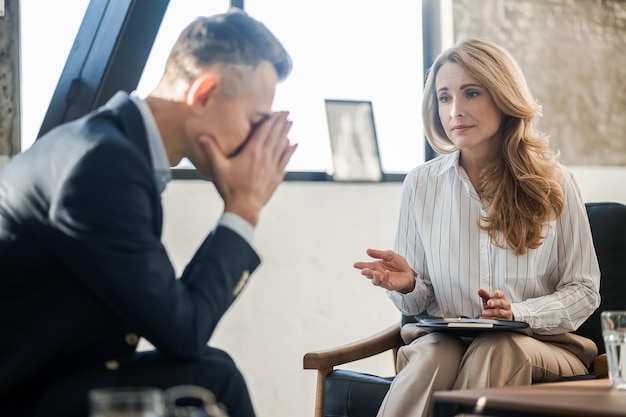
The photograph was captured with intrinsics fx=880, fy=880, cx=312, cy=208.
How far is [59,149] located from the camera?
1547 mm

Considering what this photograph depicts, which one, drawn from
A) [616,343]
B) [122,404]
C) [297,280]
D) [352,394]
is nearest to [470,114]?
[352,394]

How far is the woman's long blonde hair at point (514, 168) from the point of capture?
264 cm

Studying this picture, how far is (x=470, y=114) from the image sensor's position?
8.97ft

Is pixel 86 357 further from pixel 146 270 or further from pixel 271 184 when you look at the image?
pixel 271 184

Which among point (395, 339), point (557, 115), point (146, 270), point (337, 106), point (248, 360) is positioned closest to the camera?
point (146, 270)

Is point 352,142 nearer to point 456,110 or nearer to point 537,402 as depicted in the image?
point 456,110

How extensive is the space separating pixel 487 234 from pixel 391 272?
1.06 ft

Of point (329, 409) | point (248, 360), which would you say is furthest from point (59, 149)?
point (248, 360)

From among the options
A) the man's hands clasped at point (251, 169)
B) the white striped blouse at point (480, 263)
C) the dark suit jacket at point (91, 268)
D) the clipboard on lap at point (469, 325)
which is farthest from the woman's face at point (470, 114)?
the dark suit jacket at point (91, 268)

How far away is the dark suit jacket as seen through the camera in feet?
4.80

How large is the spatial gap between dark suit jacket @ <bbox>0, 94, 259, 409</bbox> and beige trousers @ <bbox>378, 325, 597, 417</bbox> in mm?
897

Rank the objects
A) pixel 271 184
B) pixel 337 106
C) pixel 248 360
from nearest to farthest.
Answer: pixel 271 184, pixel 248 360, pixel 337 106

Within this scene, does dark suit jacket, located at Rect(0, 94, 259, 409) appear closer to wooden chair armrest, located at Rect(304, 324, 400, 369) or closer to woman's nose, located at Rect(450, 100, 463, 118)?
wooden chair armrest, located at Rect(304, 324, 400, 369)

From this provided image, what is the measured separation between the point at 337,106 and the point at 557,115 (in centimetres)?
118
